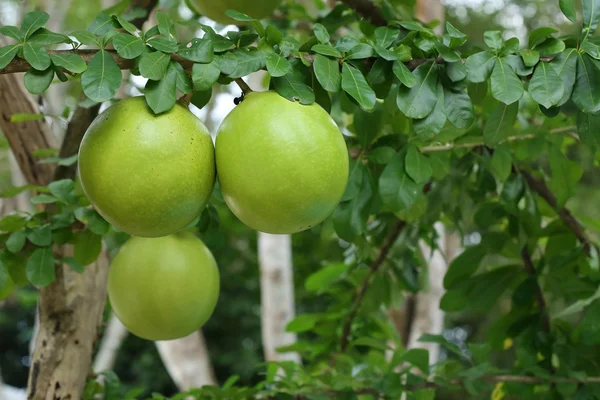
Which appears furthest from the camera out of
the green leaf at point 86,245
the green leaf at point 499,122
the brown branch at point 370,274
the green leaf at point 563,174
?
the brown branch at point 370,274

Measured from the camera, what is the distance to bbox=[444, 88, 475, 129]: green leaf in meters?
0.74

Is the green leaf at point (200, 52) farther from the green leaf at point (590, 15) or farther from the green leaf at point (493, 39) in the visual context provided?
the green leaf at point (590, 15)

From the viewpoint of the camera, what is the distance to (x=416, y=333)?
A: 2066mm

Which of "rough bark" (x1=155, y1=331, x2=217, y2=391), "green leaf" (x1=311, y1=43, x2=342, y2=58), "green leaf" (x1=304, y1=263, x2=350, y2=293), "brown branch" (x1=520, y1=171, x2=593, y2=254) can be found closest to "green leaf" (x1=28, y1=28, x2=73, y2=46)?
"green leaf" (x1=311, y1=43, x2=342, y2=58)

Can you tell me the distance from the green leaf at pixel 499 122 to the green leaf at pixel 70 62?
49 cm

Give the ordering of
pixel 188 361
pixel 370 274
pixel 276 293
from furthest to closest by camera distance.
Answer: pixel 188 361 → pixel 276 293 → pixel 370 274

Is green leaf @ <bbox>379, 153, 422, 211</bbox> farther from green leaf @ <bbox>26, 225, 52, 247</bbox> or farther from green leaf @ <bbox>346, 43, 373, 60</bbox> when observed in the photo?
green leaf @ <bbox>26, 225, 52, 247</bbox>

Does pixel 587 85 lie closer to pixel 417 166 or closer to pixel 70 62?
pixel 417 166

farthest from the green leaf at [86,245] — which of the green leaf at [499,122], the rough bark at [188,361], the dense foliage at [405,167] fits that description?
the rough bark at [188,361]

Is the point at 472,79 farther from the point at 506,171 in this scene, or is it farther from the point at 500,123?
the point at 506,171

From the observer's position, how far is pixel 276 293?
2.54 m

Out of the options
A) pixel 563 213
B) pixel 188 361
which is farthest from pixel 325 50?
pixel 188 361

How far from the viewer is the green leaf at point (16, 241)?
94 centimetres

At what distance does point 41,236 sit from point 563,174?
2.61ft
